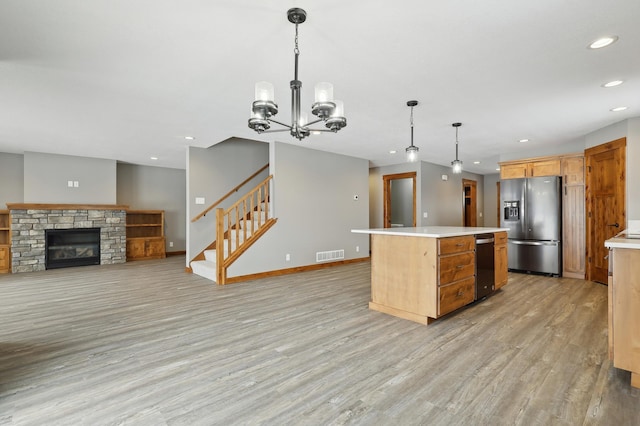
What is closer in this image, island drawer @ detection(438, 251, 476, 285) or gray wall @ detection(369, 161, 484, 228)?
island drawer @ detection(438, 251, 476, 285)

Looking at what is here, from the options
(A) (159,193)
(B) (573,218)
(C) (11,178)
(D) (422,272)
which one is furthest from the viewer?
(A) (159,193)

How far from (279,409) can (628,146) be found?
5.44 m

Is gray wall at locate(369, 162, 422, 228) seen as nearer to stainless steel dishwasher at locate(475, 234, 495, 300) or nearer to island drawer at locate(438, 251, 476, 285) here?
stainless steel dishwasher at locate(475, 234, 495, 300)

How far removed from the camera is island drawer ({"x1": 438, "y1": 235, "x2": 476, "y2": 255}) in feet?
10.4

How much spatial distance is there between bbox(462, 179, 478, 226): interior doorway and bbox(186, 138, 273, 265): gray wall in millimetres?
6488

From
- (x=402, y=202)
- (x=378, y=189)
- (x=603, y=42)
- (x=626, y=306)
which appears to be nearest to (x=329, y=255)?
(x=378, y=189)

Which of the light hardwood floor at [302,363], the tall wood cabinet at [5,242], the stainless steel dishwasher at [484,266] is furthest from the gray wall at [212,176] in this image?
the stainless steel dishwasher at [484,266]

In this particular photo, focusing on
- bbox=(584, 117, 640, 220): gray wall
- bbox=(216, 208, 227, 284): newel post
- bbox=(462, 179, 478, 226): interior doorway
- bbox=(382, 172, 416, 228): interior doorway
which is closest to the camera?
bbox=(584, 117, 640, 220): gray wall

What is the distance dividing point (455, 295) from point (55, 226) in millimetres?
7803

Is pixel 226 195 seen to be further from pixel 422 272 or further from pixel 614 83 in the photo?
pixel 614 83

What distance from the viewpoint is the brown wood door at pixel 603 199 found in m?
4.41

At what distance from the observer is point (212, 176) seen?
258 inches

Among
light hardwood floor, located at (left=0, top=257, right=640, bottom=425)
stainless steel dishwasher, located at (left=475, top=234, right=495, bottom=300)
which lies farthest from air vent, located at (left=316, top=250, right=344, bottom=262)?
stainless steel dishwasher, located at (left=475, top=234, right=495, bottom=300)

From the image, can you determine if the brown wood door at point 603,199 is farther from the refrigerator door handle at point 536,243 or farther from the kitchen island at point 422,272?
the kitchen island at point 422,272
